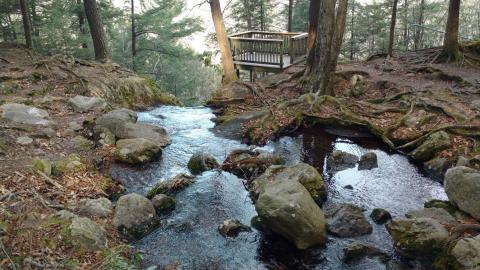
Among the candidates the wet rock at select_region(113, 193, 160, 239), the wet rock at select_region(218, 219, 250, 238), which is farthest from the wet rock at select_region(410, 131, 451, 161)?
the wet rock at select_region(113, 193, 160, 239)

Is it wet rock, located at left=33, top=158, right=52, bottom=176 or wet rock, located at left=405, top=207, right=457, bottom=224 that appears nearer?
wet rock, located at left=405, top=207, right=457, bottom=224

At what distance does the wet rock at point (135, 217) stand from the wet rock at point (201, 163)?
1978 millimetres

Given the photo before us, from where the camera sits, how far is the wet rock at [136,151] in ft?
26.8

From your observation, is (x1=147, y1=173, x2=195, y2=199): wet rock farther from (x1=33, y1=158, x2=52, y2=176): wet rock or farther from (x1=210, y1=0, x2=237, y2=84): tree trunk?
(x1=210, y1=0, x2=237, y2=84): tree trunk

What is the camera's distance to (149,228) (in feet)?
19.8

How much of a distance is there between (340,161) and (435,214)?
2.72 metres

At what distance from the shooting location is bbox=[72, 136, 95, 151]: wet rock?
834 cm

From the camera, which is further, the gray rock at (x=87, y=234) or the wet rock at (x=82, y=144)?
the wet rock at (x=82, y=144)

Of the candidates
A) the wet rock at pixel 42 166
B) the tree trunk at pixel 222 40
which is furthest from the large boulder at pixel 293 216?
the tree trunk at pixel 222 40

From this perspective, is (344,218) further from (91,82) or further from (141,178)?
(91,82)

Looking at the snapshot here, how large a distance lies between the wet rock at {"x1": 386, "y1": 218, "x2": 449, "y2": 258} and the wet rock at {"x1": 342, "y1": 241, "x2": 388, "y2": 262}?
1.09ft

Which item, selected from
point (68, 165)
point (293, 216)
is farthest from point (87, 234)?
point (293, 216)

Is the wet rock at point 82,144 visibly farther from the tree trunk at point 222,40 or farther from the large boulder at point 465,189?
the tree trunk at point 222,40

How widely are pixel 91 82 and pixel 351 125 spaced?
820cm
